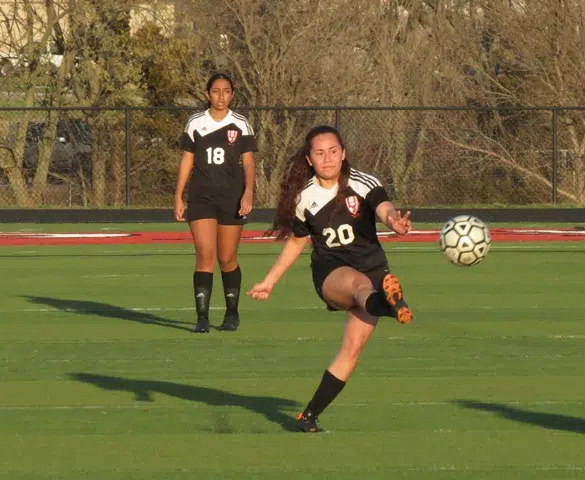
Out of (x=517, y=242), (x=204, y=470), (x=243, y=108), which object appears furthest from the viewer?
(x=243, y=108)

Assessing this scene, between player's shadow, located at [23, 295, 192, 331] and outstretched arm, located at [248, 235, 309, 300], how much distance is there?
15.9 feet

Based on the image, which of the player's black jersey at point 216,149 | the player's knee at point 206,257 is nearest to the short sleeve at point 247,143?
the player's black jersey at point 216,149

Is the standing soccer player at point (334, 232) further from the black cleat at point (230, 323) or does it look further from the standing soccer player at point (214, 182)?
the black cleat at point (230, 323)

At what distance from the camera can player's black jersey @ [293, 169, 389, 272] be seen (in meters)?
8.12

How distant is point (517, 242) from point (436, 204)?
24.0 ft

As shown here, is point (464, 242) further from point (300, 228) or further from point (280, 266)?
point (280, 266)

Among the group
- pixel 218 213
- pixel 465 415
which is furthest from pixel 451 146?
pixel 465 415

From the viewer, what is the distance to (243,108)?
28.2m

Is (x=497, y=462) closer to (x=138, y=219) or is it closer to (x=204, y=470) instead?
(x=204, y=470)

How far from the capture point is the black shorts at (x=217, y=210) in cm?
1264

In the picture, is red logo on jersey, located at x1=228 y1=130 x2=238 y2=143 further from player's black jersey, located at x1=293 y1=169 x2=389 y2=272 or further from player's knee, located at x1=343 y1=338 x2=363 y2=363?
player's knee, located at x1=343 y1=338 x2=363 y2=363

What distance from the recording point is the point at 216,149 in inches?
500

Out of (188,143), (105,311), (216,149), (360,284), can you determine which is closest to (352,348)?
(360,284)

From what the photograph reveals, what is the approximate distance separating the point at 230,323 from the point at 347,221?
4987 mm
